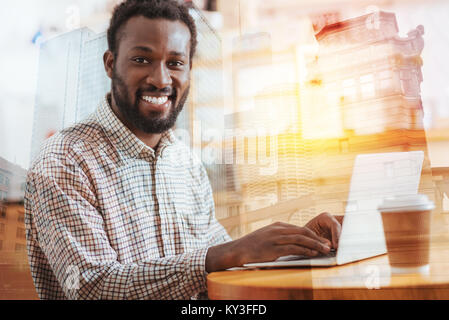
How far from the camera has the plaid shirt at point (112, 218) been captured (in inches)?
33.0

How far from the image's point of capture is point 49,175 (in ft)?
3.17

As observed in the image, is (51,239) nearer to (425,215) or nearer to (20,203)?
(20,203)

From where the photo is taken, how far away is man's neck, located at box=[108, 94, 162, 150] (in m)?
1.24

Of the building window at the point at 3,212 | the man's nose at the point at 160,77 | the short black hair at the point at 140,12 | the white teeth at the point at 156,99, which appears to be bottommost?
the building window at the point at 3,212

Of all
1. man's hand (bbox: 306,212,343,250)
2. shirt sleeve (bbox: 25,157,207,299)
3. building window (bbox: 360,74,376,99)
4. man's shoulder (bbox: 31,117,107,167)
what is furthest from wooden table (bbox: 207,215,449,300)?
man's shoulder (bbox: 31,117,107,167)

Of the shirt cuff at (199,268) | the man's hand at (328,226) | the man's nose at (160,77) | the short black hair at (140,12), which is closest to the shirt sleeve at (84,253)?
the shirt cuff at (199,268)

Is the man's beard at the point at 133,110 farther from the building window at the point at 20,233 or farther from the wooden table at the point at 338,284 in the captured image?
the wooden table at the point at 338,284

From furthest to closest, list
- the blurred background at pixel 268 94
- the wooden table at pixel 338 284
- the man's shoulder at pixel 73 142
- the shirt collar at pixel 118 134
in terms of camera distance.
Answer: the shirt collar at pixel 118 134 < the man's shoulder at pixel 73 142 < the blurred background at pixel 268 94 < the wooden table at pixel 338 284

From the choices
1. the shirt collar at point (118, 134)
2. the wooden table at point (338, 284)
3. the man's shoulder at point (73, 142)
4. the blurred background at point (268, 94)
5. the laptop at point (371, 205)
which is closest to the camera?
the wooden table at point (338, 284)

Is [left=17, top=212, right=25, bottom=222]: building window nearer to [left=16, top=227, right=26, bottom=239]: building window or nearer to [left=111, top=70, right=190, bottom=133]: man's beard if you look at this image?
[left=16, top=227, right=26, bottom=239]: building window

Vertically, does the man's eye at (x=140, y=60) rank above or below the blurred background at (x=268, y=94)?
above

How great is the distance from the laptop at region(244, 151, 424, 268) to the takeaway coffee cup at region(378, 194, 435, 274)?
99 mm

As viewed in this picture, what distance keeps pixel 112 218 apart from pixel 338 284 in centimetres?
68

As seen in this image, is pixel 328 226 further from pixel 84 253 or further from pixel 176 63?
Answer: pixel 176 63
